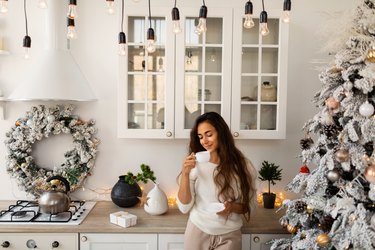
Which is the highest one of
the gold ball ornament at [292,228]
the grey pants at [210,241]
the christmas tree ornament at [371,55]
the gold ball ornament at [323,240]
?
the christmas tree ornament at [371,55]

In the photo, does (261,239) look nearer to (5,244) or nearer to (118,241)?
(118,241)

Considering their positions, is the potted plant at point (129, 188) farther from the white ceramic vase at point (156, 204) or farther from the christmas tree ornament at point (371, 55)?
the christmas tree ornament at point (371, 55)

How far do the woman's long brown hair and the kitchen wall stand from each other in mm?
649

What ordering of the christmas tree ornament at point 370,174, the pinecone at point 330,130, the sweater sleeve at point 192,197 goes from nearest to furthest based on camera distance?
the christmas tree ornament at point 370,174 < the pinecone at point 330,130 < the sweater sleeve at point 192,197

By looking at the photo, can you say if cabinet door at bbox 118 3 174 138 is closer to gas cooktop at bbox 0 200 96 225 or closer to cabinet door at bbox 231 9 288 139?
cabinet door at bbox 231 9 288 139

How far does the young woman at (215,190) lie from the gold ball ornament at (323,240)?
44cm

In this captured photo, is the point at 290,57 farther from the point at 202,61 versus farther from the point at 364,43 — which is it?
the point at 364,43

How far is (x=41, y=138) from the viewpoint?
8.39 ft

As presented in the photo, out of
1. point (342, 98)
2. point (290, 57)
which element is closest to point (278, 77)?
point (290, 57)

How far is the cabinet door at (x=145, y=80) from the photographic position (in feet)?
7.48

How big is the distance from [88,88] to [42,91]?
0.31 meters

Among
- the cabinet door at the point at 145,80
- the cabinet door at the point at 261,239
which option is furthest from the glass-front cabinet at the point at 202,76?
the cabinet door at the point at 261,239

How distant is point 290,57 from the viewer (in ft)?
8.59

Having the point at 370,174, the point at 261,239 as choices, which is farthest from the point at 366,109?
the point at 261,239
